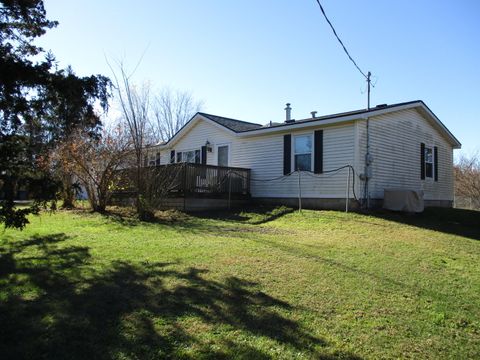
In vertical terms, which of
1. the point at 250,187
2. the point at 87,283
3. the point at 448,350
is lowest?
the point at 448,350

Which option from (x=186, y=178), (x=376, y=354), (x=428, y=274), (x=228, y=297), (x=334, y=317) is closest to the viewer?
(x=376, y=354)

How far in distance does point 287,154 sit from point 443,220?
5.61 metres

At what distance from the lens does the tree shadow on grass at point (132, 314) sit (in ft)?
11.0

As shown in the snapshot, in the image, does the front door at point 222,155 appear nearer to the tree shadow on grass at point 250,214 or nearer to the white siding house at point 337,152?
the white siding house at point 337,152

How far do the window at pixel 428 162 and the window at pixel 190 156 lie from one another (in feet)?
32.3

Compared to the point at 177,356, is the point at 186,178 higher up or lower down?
higher up

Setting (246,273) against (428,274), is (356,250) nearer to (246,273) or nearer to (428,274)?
(428,274)

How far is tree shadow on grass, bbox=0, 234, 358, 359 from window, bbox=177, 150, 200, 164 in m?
13.3

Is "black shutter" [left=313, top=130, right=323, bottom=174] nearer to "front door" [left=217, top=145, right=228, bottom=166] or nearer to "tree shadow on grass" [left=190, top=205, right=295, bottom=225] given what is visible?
"tree shadow on grass" [left=190, top=205, right=295, bottom=225]

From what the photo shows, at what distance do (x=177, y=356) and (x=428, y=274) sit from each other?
4.55m

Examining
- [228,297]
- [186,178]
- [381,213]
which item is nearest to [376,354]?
[228,297]

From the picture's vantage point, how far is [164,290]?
4746 mm

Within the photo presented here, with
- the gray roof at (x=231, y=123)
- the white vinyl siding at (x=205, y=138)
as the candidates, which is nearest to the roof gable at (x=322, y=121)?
the gray roof at (x=231, y=123)

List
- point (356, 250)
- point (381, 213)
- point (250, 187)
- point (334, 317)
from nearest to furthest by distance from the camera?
point (334, 317) < point (356, 250) < point (381, 213) < point (250, 187)
